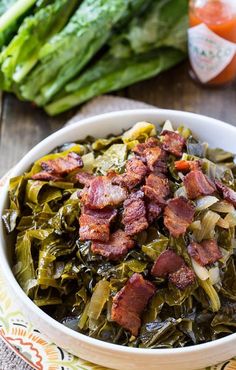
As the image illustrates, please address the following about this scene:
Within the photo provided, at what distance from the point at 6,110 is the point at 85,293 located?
2.11 m

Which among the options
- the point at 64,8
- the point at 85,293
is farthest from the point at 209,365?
the point at 64,8

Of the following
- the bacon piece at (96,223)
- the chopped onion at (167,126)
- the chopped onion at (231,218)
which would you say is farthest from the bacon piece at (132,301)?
the chopped onion at (167,126)

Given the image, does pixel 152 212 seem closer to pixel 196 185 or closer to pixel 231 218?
pixel 196 185

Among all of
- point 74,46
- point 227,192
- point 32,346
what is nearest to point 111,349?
point 32,346

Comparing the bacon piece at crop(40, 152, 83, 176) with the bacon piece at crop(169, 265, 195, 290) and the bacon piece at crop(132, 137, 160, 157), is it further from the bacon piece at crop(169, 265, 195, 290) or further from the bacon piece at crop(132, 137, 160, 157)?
the bacon piece at crop(169, 265, 195, 290)

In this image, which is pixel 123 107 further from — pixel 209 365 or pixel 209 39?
pixel 209 365

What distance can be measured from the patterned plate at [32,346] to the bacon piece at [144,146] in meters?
0.84

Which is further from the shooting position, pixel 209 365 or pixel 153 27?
pixel 153 27

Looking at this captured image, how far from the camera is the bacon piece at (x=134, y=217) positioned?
2393mm

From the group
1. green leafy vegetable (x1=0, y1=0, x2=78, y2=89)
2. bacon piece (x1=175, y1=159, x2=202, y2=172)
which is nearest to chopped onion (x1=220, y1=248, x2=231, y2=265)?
bacon piece (x1=175, y1=159, x2=202, y2=172)

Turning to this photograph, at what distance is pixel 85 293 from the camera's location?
96.0 inches

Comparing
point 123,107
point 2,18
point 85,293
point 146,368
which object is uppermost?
point 2,18

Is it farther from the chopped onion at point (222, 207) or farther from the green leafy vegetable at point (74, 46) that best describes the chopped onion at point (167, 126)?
the green leafy vegetable at point (74, 46)

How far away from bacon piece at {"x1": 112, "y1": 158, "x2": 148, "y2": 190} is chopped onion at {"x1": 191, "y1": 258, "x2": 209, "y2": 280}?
410 mm
